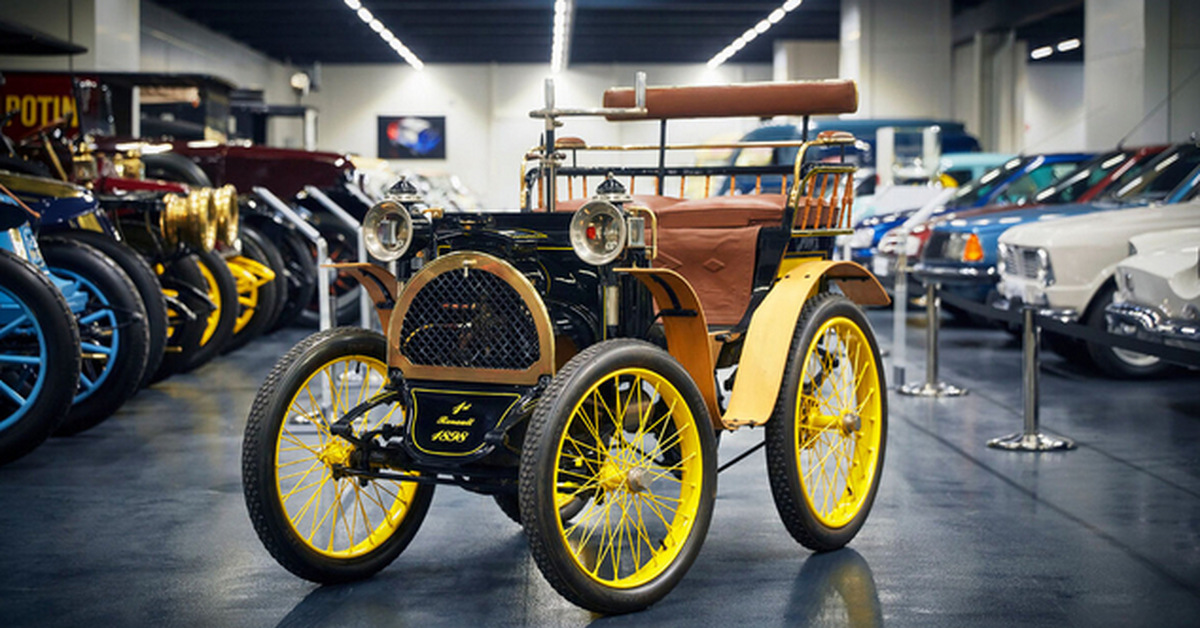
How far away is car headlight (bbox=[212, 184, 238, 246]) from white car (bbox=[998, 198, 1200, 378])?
504 cm

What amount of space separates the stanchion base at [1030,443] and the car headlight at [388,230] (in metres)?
3.40

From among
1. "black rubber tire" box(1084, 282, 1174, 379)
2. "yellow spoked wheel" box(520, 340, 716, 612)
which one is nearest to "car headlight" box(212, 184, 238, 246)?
"yellow spoked wheel" box(520, 340, 716, 612)

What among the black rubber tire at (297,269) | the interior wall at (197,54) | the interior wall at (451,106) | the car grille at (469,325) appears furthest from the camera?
the interior wall at (451,106)

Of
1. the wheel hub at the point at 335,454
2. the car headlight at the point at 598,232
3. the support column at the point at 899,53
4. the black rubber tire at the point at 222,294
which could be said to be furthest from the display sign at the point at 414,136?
the car headlight at the point at 598,232

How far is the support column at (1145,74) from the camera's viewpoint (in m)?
14.6

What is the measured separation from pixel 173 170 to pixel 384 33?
18316mm

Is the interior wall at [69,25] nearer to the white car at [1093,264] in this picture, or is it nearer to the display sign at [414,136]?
the white car at [1093,264]

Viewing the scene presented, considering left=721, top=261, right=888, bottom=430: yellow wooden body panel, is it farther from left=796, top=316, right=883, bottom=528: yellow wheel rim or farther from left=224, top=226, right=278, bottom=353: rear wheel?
left=224, top=226, right=278, bottom=353: rear wheel

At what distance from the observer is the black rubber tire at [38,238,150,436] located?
20.8ft

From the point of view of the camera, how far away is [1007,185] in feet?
40.1

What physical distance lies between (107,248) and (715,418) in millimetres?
3951

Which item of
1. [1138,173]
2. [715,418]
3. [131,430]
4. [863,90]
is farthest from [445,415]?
[863,90]

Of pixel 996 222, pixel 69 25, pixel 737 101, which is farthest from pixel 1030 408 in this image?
pixel 69 25

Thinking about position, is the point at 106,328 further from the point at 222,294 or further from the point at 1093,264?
the point at 1093,264
